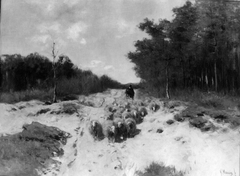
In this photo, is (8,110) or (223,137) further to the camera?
(223,137)

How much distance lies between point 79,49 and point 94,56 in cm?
21

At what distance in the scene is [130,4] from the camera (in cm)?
346

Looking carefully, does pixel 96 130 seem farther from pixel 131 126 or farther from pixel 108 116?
pixel 131 126

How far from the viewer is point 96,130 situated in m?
3.12

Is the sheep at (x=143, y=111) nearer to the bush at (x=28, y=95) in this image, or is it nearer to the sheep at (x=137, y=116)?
the sheep at (x=137, y=116)

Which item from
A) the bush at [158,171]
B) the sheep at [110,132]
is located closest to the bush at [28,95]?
the sheep at [110,132]

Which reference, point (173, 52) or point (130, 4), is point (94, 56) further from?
point (173, 52)

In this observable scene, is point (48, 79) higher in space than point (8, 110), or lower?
higher

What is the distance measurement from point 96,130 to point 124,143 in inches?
14.6

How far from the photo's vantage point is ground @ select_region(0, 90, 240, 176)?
2885mm

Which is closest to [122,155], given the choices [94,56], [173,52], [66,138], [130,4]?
[66,138]

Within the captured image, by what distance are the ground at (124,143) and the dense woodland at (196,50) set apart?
0.53 meters

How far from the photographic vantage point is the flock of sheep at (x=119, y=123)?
3.10 metres

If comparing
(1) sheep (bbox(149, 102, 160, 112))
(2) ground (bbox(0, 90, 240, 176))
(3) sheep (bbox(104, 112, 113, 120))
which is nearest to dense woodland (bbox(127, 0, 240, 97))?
(1) sheep (bbox(149, 102, 160, 112))
